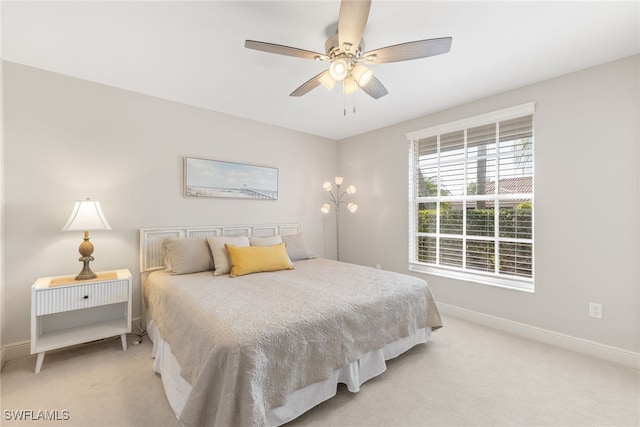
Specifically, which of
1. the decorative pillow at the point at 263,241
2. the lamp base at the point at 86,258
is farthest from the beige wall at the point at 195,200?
the decorative pillow at the point at 263,241

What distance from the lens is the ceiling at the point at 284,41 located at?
175 cm

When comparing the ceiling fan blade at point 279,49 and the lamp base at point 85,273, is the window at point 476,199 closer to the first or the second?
the ceiling fan blade at point 279,49

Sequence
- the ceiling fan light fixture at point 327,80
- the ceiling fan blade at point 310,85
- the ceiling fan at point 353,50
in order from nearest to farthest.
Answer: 1. the ceiling fan at point 353,50
2. the ceiling fan light fixture at point 327,80
3. the ceiling fan blade at point 310,85

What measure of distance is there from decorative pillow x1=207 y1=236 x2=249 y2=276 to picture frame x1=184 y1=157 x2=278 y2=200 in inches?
27.7

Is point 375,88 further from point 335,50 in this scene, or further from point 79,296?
point 79,296

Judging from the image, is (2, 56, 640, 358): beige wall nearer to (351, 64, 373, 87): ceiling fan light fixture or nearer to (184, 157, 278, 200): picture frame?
(184, 157, 278, 200): picture frame

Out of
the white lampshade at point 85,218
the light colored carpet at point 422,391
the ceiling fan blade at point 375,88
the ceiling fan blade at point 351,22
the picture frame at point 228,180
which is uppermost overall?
the ceiling fan blade at point 351,22

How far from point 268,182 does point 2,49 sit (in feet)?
8.61

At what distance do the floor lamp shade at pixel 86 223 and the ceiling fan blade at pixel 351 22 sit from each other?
8.02ft

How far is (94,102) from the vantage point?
2.67 m

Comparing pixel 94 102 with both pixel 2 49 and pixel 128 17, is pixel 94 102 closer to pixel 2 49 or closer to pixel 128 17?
pixel 2 49

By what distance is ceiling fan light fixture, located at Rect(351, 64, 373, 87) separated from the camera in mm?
1765

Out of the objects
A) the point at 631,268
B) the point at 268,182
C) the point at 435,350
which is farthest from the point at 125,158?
the point at 631,268

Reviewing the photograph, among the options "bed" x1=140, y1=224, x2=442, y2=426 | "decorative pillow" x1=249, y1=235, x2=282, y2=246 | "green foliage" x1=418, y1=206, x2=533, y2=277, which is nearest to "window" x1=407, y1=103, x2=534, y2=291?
"green foliage" x1=418, y1=206, x2=533, y2=277
